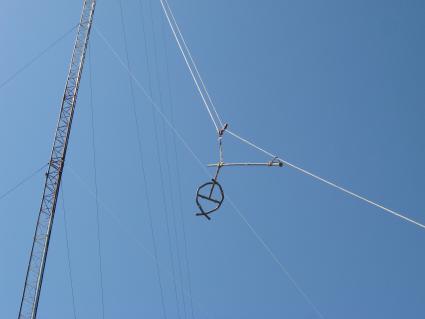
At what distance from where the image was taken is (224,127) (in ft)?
73.5

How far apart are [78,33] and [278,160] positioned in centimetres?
3003

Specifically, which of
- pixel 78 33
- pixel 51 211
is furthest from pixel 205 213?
pixel 78 33

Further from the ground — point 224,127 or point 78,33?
point 78,33

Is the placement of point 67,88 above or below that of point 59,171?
above

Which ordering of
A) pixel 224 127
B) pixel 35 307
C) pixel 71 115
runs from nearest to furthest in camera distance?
pixel 224 127 → pixel 35 307 → pixel 71 115

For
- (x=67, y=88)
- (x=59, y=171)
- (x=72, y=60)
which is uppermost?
(x=72, y=60)

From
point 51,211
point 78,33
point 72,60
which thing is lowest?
point 51,211

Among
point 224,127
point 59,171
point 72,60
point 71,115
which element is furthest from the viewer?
point 72,60

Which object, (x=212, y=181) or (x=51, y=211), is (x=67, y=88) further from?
(x=212, y=181)

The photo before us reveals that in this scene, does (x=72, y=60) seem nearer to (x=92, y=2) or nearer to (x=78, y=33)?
(x=78, y=33)

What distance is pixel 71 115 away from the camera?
3847cm

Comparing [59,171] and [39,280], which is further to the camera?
[59,171]

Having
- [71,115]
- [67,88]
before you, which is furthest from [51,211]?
[67,88]

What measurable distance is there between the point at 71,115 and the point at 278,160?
22.8 meters
